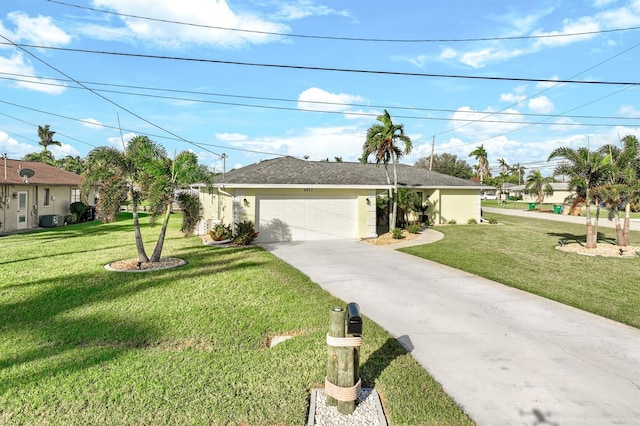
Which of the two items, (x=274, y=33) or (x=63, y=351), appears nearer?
(x=63, y=351)

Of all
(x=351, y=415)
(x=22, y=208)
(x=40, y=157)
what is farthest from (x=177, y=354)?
(x=40, y=157)

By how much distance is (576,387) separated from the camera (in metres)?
4.28

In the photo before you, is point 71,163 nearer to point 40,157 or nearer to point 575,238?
point 40,157

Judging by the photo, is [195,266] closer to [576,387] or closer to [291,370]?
[291,370]

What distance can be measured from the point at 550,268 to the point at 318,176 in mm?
10354

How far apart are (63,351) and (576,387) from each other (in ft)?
Answer: 22.1

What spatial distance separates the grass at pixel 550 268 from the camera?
768 cm

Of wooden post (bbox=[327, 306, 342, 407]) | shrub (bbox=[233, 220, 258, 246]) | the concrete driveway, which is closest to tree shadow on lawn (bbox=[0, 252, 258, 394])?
wooden post (bbox=[327, 306, 342, 407])

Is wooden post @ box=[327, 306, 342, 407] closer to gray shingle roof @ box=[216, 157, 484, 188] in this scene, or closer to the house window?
gray shingle roof @ box=[216, 157, 484, 188]

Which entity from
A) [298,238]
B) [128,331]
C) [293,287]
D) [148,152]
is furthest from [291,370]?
[298,238]

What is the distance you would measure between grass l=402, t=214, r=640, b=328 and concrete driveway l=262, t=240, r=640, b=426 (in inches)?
28.9

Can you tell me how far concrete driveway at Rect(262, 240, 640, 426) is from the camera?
12.8ft

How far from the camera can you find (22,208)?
19875 millimetres

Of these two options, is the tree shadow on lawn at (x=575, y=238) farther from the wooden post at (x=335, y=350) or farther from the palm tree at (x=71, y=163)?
the palm tree at (x=71, y=163)
